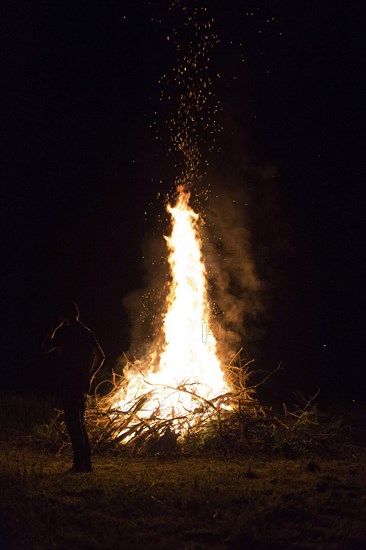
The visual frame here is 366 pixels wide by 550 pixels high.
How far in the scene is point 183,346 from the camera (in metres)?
11.5

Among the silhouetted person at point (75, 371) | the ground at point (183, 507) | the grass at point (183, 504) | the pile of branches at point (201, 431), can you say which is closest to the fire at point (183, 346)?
the pile of branches at point (201, 431)

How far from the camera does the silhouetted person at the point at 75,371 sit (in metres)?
8.09

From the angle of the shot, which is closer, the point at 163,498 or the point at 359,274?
the point at 163,498

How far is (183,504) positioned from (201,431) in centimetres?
363

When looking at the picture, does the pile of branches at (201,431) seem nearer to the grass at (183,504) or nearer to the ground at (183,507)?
the grass at (183,504)

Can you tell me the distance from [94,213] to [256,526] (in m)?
21.4

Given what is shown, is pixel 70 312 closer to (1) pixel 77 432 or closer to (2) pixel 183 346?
(1) pixel 77 432

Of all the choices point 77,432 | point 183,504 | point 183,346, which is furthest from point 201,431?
point 183,504

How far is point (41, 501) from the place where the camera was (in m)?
6.43

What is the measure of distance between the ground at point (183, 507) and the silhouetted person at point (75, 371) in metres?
0.31

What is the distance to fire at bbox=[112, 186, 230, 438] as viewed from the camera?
1070cm

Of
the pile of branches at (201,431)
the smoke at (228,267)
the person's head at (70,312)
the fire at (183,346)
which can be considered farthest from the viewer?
the smoke at (228,267)

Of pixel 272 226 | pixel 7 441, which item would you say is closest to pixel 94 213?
pixel 272 226

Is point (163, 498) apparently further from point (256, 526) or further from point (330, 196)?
point (330, 196)
